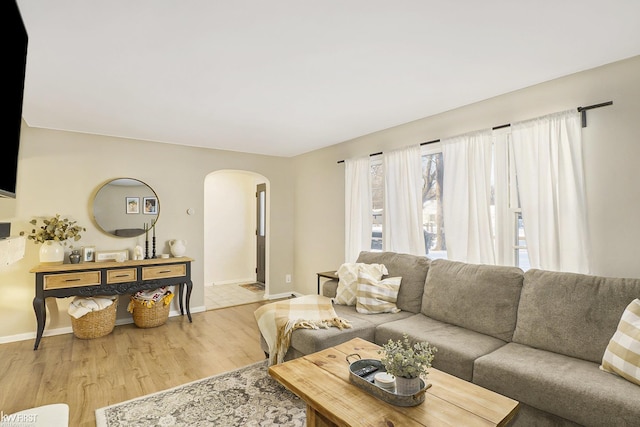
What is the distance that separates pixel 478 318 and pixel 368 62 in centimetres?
212

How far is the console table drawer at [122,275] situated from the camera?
3766mm

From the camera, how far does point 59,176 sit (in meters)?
3.89

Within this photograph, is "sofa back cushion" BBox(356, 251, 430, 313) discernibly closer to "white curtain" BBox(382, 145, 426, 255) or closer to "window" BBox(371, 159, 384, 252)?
"white curtain" BBox(382, 145, 426, 255)

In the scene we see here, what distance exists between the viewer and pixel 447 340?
2420 millimetres

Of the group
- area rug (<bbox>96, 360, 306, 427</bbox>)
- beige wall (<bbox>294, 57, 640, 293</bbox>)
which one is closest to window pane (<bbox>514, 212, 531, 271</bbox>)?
beige wall (<bbox>294, 57, 640, 293</bbox>)

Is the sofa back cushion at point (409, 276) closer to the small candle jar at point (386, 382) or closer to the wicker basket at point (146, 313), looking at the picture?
the small candle jar at point (386, 382)

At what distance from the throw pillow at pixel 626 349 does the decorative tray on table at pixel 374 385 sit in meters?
1.10

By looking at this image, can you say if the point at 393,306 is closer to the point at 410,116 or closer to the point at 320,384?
the point at 320,384

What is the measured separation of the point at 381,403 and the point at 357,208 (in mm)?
2859

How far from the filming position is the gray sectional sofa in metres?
1.73

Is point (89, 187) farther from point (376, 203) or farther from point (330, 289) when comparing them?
point (376, 203)

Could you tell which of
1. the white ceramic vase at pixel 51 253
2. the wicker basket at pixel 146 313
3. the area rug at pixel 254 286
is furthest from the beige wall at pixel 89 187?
the area rug at pixel 254 286

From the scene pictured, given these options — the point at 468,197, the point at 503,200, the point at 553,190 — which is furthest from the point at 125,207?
the point at 553,190

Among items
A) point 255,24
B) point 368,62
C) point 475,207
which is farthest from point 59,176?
point 475,207
